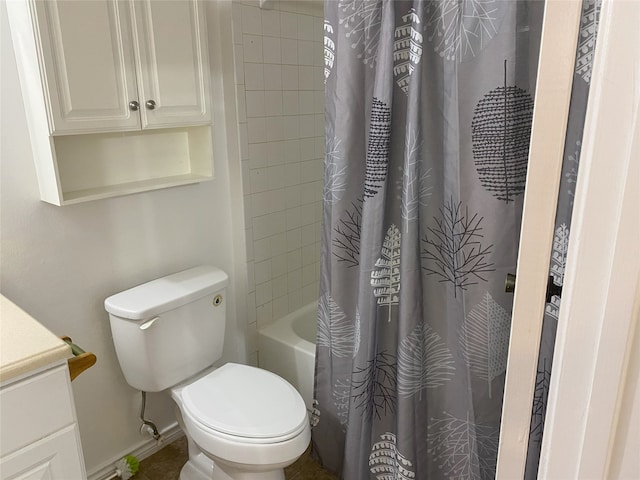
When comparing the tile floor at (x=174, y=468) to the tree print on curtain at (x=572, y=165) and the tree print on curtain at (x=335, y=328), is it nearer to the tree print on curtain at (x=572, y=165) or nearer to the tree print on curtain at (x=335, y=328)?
the tree print on curtain at (x=335, y=328)

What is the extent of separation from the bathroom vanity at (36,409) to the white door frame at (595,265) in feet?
3.14

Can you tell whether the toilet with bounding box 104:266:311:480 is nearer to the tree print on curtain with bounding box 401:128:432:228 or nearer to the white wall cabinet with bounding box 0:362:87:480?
the white wall cabinet with bounding box 0:362:87:480

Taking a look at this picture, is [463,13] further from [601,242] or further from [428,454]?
[428,454]

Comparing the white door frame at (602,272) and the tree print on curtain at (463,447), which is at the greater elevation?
the white door frame at (602,272)

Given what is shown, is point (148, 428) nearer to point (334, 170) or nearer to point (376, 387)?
point (376, 387)

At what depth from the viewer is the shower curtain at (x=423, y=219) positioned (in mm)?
1271

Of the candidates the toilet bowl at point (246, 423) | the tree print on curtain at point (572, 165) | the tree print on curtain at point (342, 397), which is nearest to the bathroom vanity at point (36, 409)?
the toilet bowl at point (246, 423)

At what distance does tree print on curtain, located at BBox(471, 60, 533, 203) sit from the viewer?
124 centimetres

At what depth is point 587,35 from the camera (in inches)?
29.9

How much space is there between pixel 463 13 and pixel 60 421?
1.33m

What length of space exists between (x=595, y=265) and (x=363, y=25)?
1.14 m

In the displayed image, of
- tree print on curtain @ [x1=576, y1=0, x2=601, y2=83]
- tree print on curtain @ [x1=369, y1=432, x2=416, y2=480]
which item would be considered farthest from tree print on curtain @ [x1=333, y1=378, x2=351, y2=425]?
tree print on curtain @ [x1=576, y1=0, x2=601, y2=83]

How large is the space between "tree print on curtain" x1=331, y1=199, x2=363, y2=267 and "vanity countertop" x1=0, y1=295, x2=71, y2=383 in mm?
832

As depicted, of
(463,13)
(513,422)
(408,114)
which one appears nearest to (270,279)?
(408,114)
